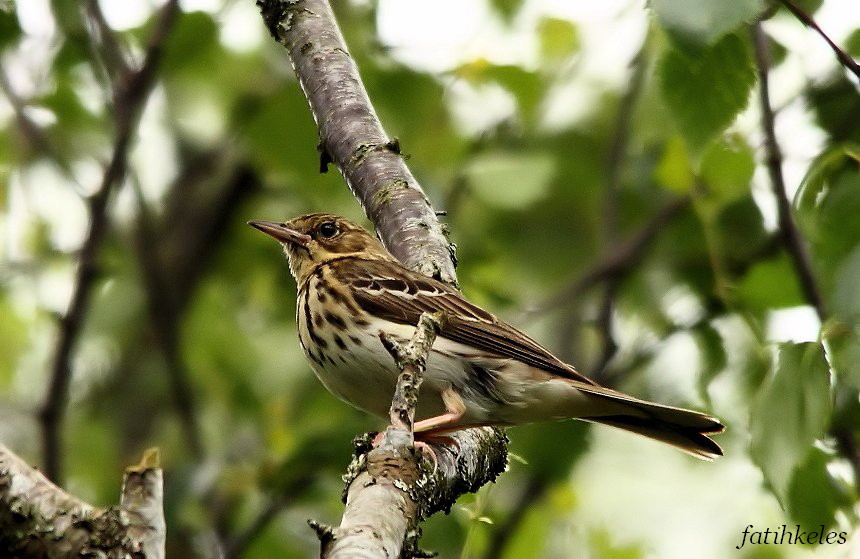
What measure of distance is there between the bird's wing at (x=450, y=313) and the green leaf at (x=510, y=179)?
1455mm

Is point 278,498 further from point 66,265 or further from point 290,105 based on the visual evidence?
point 66,265

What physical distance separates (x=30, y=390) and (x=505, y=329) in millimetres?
6714

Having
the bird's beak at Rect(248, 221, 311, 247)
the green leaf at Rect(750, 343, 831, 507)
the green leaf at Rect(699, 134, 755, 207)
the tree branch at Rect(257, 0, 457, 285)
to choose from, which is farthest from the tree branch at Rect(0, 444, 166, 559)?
the bird's beak at Rect(248, 221, 311, 247)

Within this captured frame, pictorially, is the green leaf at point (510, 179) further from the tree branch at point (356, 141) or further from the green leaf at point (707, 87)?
the green leaf at point (707, 87)

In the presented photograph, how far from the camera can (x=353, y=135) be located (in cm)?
516

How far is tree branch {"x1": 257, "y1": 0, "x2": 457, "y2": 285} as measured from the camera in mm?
5141

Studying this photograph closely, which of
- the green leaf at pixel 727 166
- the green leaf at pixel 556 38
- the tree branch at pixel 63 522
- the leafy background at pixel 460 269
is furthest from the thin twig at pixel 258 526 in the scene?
the tree branch at pixel 63 522

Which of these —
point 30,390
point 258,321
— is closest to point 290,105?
point 258,321

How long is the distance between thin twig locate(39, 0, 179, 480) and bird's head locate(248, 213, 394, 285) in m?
0.98

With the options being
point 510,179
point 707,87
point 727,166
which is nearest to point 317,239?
point 510,179

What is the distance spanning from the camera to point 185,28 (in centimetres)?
748

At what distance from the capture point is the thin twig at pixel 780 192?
5.46 metres

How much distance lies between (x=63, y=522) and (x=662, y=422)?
3130 millimetres

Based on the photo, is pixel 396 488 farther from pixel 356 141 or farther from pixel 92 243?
pixel 92 243
